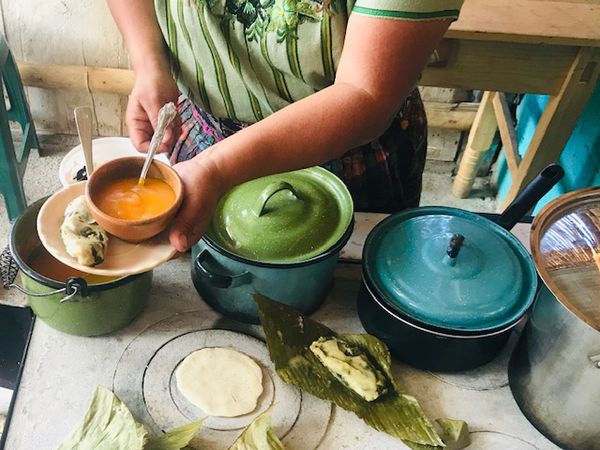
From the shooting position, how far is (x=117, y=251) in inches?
37.6

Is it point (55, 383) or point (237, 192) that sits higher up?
point (237, 192)

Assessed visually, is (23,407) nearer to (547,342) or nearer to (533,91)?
(547,342)

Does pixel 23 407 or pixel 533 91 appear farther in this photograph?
pixel 533 91

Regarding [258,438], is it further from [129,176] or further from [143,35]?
[143,35]

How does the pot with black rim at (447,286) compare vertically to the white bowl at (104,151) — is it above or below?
above

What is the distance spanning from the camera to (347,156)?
140cm

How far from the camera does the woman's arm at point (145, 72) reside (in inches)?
49.2

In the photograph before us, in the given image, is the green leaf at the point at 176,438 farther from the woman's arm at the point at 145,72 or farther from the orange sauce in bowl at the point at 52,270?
the woman's arm at the point at 145,72

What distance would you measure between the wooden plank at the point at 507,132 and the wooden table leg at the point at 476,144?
0.05 metres

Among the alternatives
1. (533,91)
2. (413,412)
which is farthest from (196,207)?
(533,91)

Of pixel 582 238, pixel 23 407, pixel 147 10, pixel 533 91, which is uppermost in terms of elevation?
pixel 147 10

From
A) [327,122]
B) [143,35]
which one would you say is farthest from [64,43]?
[327,122]

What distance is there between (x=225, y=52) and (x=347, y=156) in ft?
1.24

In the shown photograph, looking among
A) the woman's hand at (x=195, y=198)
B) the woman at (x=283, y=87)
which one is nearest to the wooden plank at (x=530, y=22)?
the woman at (x=283, y=87)
